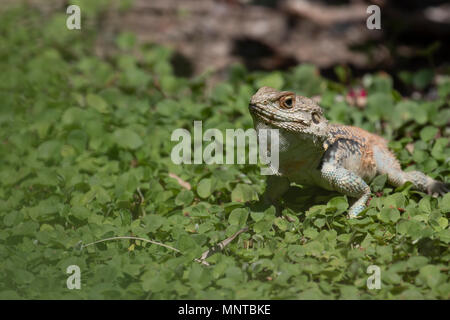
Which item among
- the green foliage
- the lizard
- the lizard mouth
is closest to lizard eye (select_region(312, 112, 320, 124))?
the lizard

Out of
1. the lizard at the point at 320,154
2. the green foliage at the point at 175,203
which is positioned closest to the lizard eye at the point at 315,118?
the lizard at the point at 320,154

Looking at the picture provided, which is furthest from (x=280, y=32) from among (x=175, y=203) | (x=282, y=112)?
(x=282, y=112)

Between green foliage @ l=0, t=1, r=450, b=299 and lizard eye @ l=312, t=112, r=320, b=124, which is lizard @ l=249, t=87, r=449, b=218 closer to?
lizard eye @ l=312, t=112, r=320, b=124

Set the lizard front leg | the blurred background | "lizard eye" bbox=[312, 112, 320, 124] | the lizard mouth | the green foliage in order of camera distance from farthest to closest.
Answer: the blurred background
the lizard front leg
"lizard eye" bbox=[312, 112, 320, 124]
the lizard mouth
the green foliage

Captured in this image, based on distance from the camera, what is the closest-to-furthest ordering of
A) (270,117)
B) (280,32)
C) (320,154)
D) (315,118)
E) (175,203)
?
(270,117) < (315,118) < (320,154) < (175,203) < (280,32)

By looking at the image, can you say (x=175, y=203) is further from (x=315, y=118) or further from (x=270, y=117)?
(x=315, y=118)

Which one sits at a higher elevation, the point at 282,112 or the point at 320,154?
the point at 282,112
